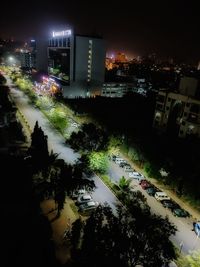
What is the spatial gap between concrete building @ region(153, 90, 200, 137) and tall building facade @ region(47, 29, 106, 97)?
4356 cm

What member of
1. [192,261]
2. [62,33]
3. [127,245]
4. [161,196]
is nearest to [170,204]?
[161,196]

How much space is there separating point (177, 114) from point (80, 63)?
169 ft

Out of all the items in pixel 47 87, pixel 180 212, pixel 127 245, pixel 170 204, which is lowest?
pixel 47 87

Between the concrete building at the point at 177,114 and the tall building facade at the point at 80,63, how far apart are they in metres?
43.6

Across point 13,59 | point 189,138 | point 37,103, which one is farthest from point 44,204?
point 13,59

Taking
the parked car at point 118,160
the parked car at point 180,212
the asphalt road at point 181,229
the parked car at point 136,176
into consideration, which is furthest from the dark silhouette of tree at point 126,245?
the parked car at point 118,160

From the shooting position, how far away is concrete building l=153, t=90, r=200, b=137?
53.3 meters

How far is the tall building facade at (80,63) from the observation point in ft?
316

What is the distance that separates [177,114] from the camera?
58.3 meters

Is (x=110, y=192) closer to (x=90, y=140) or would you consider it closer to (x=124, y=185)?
(x=124, y=185)

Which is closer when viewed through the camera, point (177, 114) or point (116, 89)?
point (177, 114)

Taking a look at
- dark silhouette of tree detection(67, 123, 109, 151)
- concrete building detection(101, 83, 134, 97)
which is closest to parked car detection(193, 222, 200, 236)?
dark silhouette of tree detection(67, 123, 109, 151)

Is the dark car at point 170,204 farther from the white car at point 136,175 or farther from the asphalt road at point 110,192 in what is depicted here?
the white car at point 136,175

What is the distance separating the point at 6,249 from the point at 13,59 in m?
184
